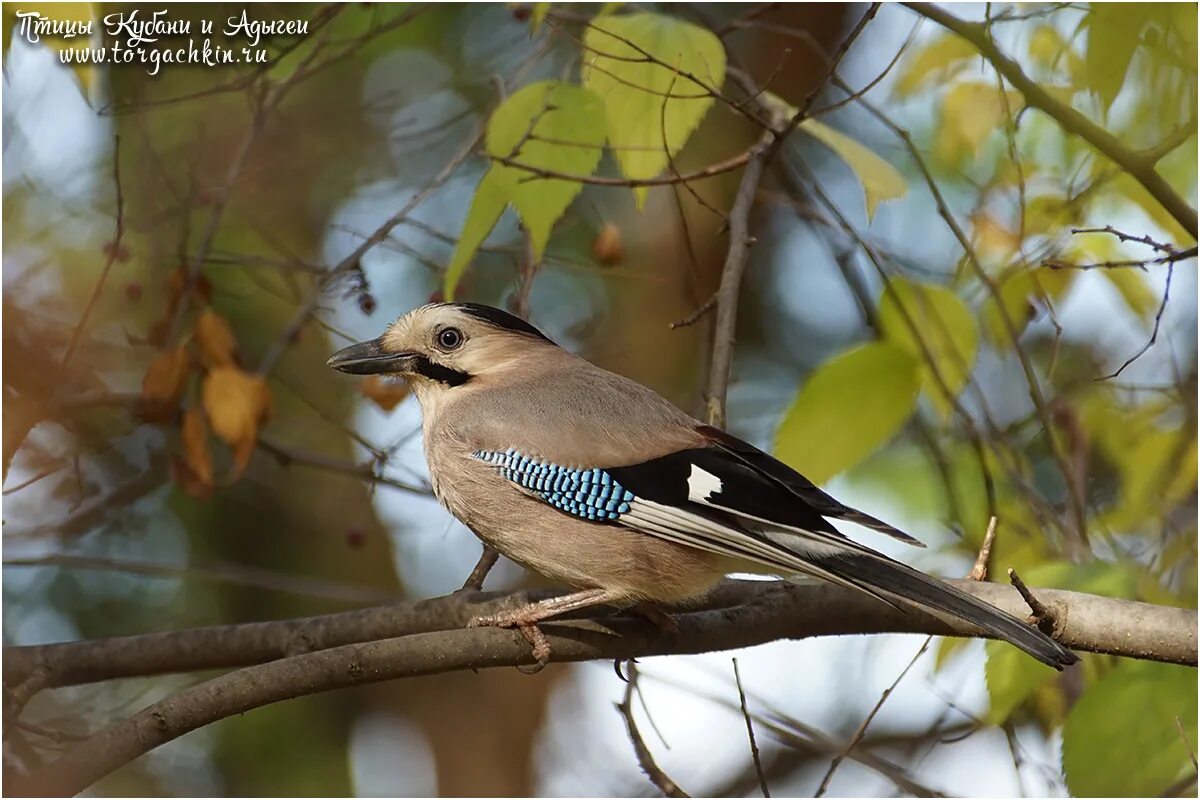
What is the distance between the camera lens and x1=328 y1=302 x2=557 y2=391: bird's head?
160 inches

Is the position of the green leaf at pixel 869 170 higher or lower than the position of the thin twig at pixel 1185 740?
higher

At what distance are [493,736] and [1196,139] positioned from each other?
458cm

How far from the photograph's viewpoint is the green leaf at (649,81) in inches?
133

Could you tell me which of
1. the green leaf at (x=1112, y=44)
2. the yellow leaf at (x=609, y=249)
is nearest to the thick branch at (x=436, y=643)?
the green leaf at (x=1112, y=44)

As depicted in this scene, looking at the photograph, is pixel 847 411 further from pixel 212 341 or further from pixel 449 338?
pixel 212 341

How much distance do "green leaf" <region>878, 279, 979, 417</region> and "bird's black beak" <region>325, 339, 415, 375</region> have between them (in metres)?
1.48

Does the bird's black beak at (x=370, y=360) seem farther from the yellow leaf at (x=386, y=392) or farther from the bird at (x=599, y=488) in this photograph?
the yellow leaf at (x=386, y=392)

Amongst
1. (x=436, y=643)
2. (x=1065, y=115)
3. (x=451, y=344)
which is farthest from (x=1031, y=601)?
(x=451, y=344)

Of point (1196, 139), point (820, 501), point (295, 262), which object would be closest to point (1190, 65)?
point (1196, 139)

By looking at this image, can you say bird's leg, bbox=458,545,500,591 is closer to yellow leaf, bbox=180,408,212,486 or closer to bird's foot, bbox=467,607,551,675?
bird's foot, bbox=467,607,551,675

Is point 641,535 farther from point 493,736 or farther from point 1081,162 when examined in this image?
point 493,736

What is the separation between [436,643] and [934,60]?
2.71 meters

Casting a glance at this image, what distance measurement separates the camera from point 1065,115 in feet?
10.9

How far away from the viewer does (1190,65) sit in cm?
324
